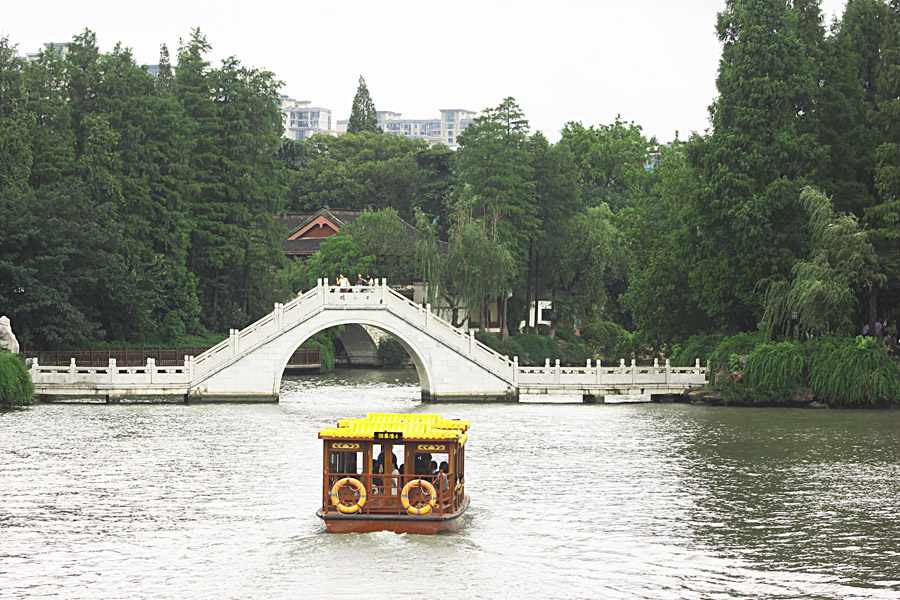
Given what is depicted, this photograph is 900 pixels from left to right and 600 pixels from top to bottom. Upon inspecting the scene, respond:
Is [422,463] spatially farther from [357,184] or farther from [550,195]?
[357,184]

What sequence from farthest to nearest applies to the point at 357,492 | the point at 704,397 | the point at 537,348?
1. the point at 537,348
2. the point at 704,397
3. the point at 357,492

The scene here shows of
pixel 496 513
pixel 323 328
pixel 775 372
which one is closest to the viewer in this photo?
pixel 496 513

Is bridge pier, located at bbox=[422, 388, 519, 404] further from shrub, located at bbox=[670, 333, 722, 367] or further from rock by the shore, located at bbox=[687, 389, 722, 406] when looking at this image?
shrub, located at bbox=[670, 333, 722, 367]

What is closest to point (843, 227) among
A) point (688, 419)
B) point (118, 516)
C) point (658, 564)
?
point (688, 419)

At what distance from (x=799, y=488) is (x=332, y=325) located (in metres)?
20.7

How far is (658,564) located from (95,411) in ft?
82.3

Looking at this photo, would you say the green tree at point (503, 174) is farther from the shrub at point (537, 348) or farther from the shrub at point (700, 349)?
the shrub at point (700, 349)

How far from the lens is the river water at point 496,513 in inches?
701

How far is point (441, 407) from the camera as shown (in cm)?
4169

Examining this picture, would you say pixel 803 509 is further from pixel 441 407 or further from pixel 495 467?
pixel 441 407

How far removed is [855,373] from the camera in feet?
128

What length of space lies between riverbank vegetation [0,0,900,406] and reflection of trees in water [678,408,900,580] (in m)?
5.24

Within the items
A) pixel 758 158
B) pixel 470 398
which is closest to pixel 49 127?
pixel 470 398

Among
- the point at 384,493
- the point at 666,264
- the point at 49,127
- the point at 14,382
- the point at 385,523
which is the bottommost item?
the point at 385,523
